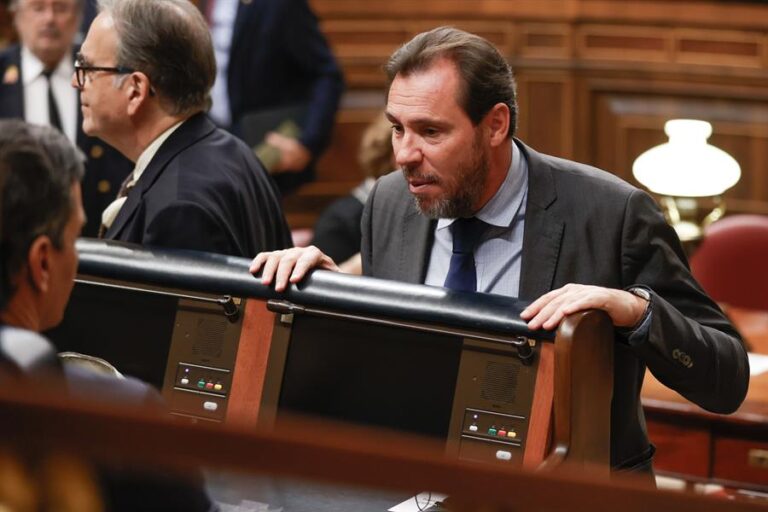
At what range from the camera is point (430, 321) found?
253cm

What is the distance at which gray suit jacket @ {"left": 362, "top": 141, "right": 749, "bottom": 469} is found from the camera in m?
2.60

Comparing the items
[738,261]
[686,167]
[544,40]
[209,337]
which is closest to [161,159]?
[209,337]

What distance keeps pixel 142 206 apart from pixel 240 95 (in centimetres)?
302

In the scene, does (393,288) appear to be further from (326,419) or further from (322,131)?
(322,131)

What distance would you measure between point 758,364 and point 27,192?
300cm

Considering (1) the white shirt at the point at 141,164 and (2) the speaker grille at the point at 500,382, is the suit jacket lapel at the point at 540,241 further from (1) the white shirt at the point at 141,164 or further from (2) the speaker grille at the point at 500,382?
(1) the white shirt at the point at 141,164

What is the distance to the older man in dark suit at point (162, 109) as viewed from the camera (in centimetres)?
315

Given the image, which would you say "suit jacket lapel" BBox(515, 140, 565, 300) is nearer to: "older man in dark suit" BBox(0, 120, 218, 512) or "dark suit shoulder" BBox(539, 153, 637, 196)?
"dark suit shoulder" BBox(539, 153, 637, 196)

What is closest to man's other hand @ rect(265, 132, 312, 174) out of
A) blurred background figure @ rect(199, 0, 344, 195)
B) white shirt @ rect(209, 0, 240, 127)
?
blurred background figure @ rect(199, 0, 344, 195)

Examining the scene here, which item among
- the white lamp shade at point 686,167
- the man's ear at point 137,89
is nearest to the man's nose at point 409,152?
the man's ear at point 137,89

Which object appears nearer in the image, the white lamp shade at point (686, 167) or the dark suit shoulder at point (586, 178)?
the dark suit shoulder at point (586, 178)

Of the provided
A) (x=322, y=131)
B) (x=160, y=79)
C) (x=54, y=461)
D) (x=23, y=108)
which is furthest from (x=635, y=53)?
(x=54, y=461)

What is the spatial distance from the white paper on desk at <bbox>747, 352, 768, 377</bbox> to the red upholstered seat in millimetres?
620

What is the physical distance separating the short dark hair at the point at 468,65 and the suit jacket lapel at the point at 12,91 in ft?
8.44
